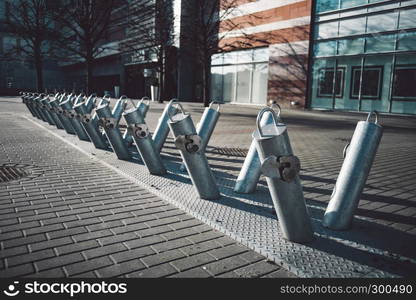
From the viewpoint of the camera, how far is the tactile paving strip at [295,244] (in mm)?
2656

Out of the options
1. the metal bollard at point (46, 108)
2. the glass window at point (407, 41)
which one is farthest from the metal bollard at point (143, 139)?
the glass window at point (407, 41)

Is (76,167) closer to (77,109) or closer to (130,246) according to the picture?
(77,109)

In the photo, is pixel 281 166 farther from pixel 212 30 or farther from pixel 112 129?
pixel 212 30

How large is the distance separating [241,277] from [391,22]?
64.1 feet

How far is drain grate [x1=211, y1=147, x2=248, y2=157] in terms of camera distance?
24.5 feet

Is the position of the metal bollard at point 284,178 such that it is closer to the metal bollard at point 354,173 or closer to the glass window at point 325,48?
the metal bollard at point 354,173

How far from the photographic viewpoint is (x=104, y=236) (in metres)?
3.12

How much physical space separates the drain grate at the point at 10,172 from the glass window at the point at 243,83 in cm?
2305

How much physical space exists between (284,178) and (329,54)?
66.5ft

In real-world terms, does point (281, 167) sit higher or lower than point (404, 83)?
lower

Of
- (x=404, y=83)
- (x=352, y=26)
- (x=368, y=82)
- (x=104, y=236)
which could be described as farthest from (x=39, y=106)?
(x=404, y=83)

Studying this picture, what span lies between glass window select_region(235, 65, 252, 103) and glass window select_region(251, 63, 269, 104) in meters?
0.63

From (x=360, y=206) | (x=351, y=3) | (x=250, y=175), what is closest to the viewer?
(x=360, y=206)

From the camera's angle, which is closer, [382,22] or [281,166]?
[281,166]
